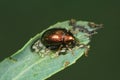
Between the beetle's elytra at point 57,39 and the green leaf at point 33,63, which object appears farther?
the beetle's elytra at point 57,39

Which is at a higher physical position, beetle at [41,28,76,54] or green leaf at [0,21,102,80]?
beetle at [41,28,76,54]

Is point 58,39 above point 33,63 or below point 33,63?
above

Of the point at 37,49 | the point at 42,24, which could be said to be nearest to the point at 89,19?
the point at 42,24

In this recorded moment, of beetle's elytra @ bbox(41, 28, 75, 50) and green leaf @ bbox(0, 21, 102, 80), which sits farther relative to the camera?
beetle's elytra @ bbox(41, 28, 75, 50)

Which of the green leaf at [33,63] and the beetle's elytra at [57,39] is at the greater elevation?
the beetle's elytra at [57,39]

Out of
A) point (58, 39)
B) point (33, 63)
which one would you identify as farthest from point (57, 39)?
point (33, 63)

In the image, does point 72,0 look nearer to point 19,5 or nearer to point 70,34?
point 19,5

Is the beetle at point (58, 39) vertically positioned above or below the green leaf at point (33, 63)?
above

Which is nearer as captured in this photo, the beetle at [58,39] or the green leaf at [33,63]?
the green leaf at [33,63]

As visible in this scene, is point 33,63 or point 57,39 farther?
point 57,39

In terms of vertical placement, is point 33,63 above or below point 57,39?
below

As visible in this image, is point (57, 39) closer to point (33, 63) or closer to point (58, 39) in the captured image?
point (58, 39)

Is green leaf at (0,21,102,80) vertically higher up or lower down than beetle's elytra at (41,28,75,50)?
lower down
